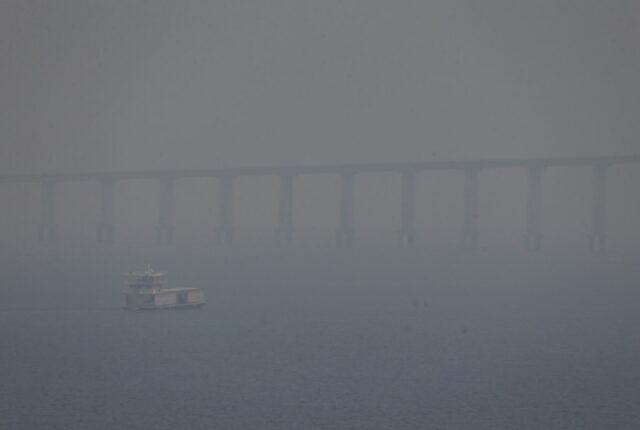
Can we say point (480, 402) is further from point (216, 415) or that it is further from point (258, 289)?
point (258, 289)

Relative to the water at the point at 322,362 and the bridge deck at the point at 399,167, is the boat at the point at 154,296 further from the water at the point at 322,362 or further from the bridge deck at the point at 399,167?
the bridge deck at the point at 399,167

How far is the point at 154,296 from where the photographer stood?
102 meters

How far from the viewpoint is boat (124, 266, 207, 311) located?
10219cm

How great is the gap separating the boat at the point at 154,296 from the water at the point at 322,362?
5.51 ft

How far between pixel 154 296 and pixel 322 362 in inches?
1431

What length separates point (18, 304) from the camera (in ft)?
348

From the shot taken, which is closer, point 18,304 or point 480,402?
point 480,402

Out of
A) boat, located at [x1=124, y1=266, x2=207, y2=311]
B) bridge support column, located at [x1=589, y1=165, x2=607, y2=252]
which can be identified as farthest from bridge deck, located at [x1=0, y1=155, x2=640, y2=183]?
boat, located at [x1=124, y1=266, x2=207, y2=311]

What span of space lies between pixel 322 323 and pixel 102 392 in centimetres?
3311

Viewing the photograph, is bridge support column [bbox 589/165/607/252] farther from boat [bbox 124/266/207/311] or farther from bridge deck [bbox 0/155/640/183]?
boat [bbox 124/266/207/311]

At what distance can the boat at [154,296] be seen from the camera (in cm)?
10219

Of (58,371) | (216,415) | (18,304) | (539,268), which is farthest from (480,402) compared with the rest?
(539,268)

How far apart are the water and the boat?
1.68m

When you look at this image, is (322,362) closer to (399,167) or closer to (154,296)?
(154,296)
